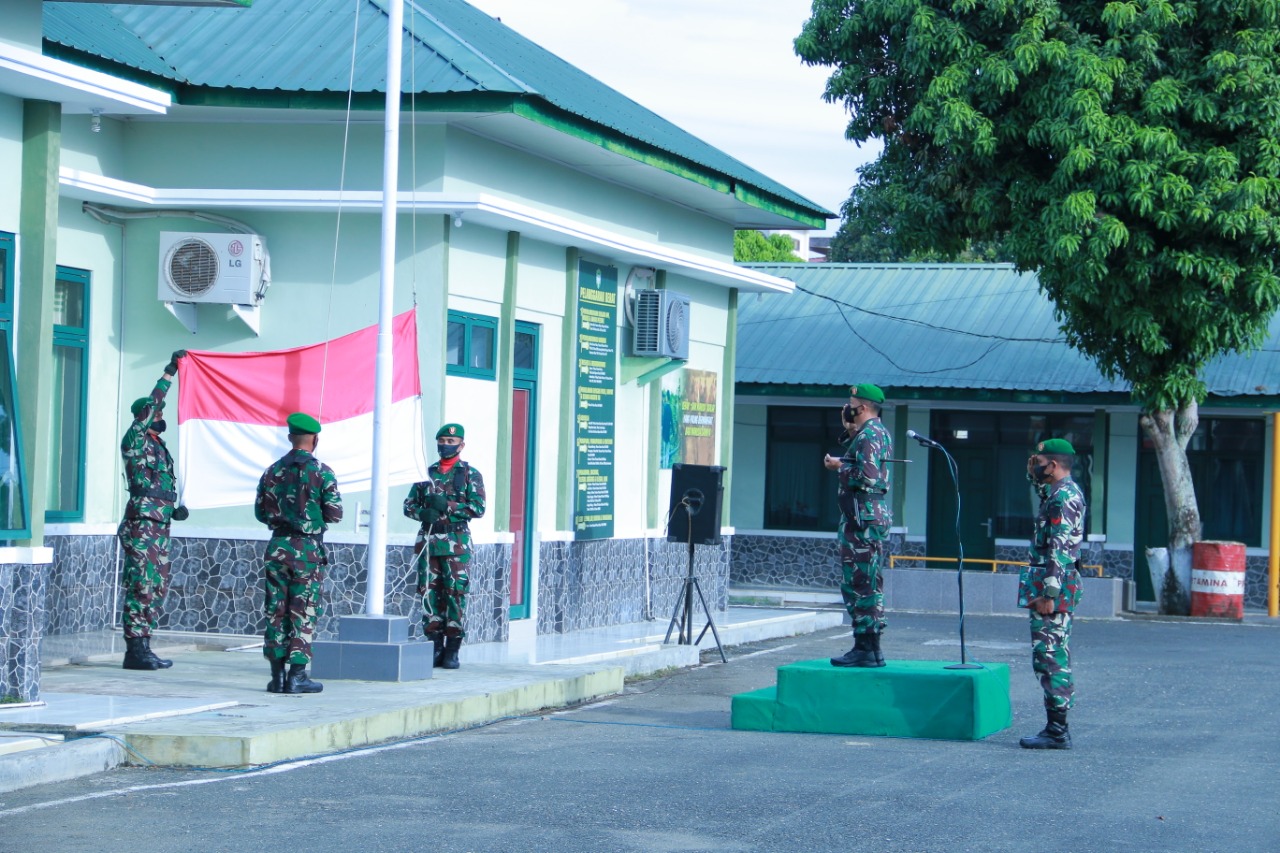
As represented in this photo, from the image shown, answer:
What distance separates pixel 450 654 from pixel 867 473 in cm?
383

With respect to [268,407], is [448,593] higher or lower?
lower

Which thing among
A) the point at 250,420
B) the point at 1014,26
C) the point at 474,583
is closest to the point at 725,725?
the point at 474,583

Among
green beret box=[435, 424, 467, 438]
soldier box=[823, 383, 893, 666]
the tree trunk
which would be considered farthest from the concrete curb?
the tree trunk

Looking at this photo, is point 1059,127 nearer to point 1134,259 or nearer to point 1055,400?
point 1134,259

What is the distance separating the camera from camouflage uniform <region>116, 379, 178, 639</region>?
12.7m

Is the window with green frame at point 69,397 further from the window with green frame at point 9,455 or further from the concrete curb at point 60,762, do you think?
the concrete curb at point 60,762

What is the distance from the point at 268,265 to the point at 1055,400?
14217 mm

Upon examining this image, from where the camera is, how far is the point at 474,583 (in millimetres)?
15164

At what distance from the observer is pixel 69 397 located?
571 inches

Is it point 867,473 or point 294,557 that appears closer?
point 867,473

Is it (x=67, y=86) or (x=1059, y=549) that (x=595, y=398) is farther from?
(x=67, y=86)

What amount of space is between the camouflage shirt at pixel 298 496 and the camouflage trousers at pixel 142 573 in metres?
1.54

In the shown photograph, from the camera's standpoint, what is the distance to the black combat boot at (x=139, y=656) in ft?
42.0

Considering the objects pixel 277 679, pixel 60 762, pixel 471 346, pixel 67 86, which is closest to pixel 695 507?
pixel 471 346
